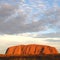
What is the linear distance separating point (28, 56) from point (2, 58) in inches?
149

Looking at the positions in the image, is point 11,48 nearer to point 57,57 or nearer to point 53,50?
point 53,50

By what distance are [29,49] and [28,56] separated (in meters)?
37.2

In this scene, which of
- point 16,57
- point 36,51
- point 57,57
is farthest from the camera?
point 36,51

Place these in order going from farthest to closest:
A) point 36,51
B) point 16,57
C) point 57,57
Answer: point 36,51 < point 16,57 < point 57,57

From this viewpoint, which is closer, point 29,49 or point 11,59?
point 11,59

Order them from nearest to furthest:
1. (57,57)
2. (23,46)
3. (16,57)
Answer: (57,57) → (16,57) → (23,46)

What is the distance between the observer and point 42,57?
2622 cm

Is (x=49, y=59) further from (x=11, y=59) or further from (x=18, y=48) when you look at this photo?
(x=18, y=48)

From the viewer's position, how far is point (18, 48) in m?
65.4

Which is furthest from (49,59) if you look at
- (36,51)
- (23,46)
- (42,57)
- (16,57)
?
(23,46)

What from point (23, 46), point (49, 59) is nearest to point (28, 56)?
point (49, 59)

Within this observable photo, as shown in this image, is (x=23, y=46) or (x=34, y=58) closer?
(x=34, y=58)

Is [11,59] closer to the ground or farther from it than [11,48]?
closer to the ground

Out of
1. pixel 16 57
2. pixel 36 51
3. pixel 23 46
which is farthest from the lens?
pixel 23 46
